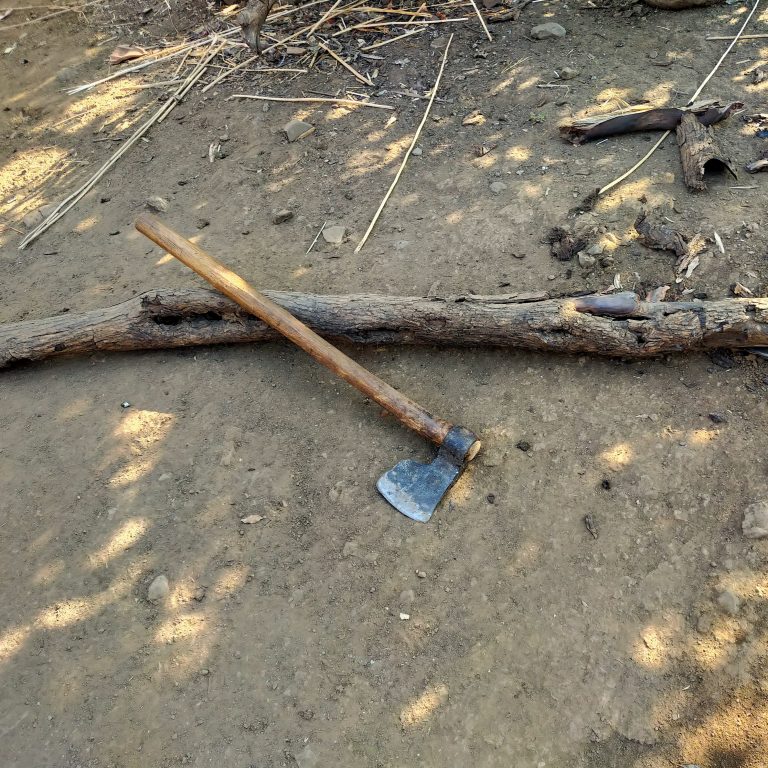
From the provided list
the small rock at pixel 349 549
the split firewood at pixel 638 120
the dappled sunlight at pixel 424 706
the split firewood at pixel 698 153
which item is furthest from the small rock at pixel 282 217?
the dappled sunlight at pixel 424 706

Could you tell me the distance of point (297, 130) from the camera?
5.51m

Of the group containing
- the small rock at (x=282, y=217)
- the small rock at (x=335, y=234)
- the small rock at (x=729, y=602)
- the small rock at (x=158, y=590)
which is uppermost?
the small rock at (x=282, y=217)

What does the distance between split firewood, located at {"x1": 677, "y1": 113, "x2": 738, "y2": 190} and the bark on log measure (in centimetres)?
139

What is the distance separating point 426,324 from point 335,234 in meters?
1.47

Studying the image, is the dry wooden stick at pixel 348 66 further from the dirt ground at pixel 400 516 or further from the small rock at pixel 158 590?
the small rock at pixel 158 590

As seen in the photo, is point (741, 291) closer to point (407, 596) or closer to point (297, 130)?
point (407, 596)

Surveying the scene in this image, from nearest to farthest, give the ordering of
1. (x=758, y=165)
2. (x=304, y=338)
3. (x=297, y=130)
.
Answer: (x=304, y=338), (x=758, y=165), (x=297, y=130)

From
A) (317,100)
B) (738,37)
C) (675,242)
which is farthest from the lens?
(317,100)

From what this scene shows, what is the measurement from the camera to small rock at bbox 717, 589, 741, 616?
2.59m

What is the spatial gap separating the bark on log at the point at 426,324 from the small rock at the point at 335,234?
946mm

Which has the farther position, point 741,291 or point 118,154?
point 118,154

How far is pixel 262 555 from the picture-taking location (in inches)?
Result: 120

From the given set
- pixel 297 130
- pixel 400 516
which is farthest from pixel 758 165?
pixel 297 130

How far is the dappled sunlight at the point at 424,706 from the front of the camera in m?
2.51
